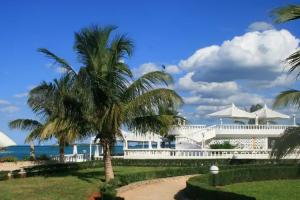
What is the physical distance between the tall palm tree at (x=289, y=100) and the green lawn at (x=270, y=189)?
7.16 m

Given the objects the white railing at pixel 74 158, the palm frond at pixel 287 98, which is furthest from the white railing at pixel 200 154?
the palm frond at pixel 287 98

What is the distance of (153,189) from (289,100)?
36.9 ft

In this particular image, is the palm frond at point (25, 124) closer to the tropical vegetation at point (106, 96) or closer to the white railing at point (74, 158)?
the white railing at point (74, 158)

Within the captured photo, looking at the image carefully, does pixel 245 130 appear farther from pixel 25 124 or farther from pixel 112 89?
pixel 112 89

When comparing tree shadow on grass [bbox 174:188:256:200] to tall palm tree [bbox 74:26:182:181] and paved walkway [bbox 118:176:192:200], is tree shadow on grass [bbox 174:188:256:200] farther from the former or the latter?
tall palm tree [bbox 74:26:182:181]

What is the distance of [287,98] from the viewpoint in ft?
44.6

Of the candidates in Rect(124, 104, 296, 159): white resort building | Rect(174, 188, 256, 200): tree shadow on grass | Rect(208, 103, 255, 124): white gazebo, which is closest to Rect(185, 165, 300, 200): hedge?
Rect(174, 188, 256, 200): tree shadow on grass

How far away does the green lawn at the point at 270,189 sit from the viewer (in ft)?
67.1

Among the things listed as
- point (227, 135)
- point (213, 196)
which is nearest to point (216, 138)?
point (227, 135)

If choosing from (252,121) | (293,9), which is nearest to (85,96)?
(293,9)

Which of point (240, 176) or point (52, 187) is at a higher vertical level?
point (240, 176)

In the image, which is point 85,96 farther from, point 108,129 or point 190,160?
point 190,160

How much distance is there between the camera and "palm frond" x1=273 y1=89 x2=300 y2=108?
1325 cm

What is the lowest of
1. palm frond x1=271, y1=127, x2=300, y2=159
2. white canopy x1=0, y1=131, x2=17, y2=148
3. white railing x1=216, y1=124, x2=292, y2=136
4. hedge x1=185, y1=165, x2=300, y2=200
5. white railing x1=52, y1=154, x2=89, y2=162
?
hedge x1=185, y1=165, x2=300, y2=200
